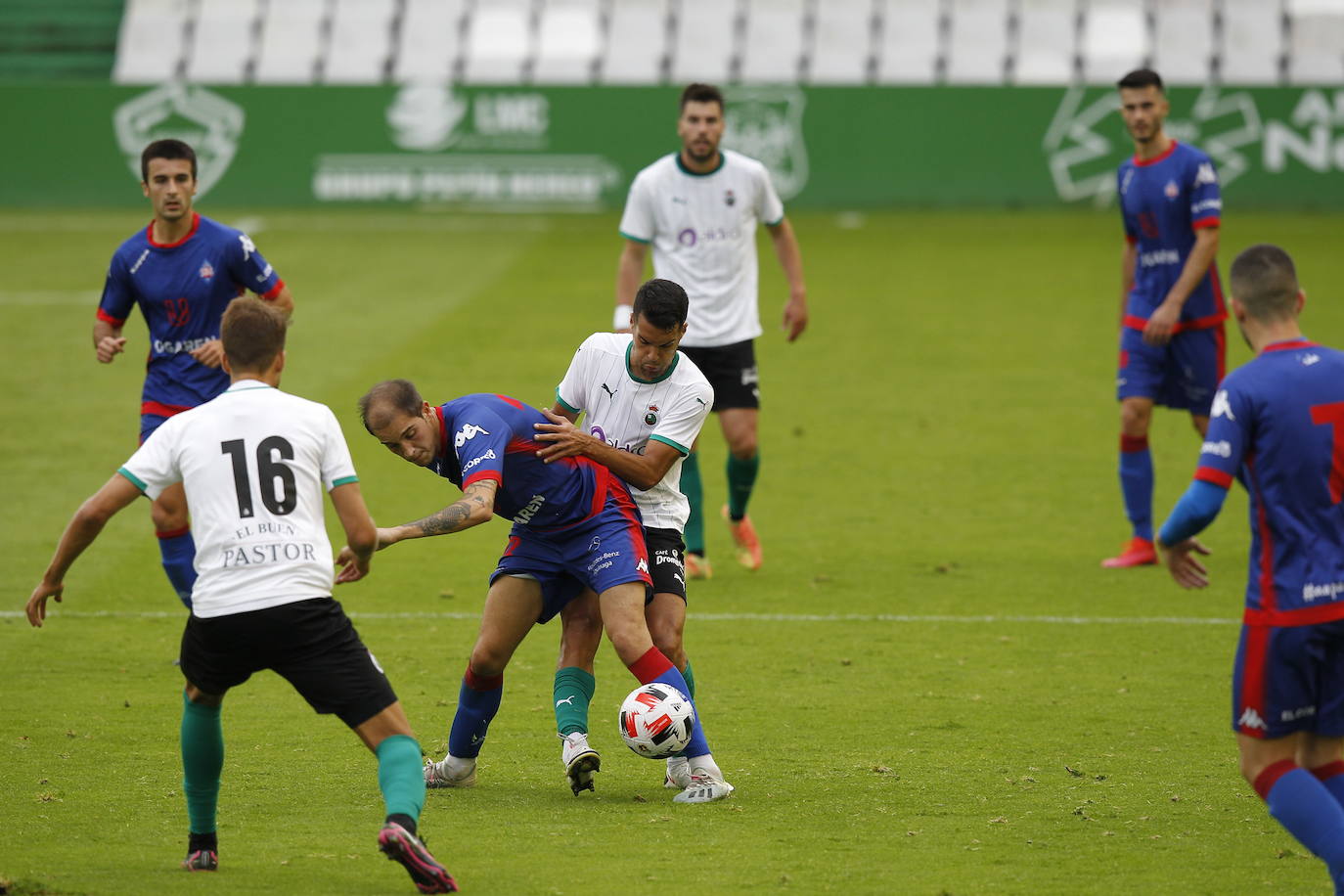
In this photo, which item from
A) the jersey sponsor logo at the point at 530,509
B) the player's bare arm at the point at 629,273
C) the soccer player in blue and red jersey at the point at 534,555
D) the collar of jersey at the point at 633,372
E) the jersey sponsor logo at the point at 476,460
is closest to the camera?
the jersey sponsor logo at the point at 476,460

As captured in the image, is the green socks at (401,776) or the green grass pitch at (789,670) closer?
the green socks at (401,776)

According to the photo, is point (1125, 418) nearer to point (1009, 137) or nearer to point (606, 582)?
point (606, 582)

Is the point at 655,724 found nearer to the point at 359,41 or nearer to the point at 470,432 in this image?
the point at 470,432

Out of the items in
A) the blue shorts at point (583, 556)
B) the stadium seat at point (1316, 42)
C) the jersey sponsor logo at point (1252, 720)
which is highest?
the stadium seat at point (1316, 42)

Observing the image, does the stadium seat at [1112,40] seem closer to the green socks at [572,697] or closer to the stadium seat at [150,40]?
the stadium seat at [150,40]

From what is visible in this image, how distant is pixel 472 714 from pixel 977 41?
29.1m

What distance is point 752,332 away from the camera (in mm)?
10125

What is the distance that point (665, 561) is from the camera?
670 centimetres

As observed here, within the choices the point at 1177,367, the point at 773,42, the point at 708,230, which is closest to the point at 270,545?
the point at 708,230

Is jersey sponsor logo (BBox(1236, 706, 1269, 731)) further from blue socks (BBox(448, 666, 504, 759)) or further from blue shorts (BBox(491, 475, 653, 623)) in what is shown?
blue socks (BBox(448, 666, 504, 759))

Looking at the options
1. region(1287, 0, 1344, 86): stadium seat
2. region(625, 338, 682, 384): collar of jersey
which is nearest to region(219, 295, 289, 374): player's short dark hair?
region(625, 338, 682, 384): collar of jersey

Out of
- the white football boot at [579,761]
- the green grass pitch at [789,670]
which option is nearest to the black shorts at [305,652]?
the green grass pitch at [789,670]

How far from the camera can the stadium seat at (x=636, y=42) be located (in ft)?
108

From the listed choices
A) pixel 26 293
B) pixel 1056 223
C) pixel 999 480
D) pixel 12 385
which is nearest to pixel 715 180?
pixel 999 480
